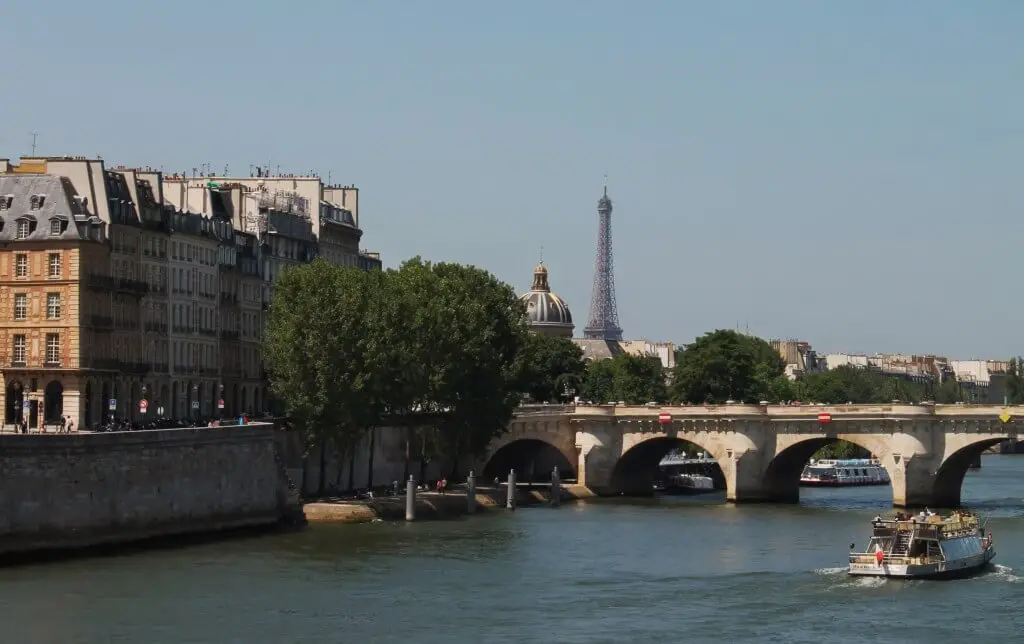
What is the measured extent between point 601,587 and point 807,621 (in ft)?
32.2

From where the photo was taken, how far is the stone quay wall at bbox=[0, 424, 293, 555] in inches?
3041

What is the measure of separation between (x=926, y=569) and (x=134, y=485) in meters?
28.8

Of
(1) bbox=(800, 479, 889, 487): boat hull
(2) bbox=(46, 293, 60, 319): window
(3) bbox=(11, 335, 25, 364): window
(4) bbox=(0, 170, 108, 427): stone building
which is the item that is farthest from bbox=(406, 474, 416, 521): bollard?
(1) bbox=(800, 479, 889, 487): boat hull

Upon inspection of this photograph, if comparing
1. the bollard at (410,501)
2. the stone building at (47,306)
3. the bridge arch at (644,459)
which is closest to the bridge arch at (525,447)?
the bridge arch at (644,459)

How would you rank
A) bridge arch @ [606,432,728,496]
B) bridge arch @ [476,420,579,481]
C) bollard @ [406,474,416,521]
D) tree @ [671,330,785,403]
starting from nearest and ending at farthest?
1. bollard @ [406,474,416,521]
2. bridge arch @ [606,432,728,496]
3. bridge arch @ [476,420,579,481]
4. tree @ [671,330,785,403]

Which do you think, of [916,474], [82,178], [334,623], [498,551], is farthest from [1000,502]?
[334,623]

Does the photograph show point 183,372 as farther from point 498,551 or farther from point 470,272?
point 498,551

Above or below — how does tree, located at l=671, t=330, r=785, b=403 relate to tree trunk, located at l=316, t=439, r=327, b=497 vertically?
above

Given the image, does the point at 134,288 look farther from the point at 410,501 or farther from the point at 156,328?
the point at 410,501

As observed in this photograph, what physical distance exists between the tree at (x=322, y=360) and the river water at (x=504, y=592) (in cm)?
732

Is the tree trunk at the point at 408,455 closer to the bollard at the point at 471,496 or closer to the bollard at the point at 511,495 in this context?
the bollard at the point at 511,495

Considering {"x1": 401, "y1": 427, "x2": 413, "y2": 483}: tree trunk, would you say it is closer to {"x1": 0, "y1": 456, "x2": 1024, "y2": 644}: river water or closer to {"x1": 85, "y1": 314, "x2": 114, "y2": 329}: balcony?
{"x1": 0, "y1": 456, "x2": 1024, "y2": 644}: river water

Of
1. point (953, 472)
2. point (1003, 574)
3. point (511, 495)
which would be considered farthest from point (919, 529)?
point (953, 472)

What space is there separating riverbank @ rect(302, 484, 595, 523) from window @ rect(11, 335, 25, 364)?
13.7m
